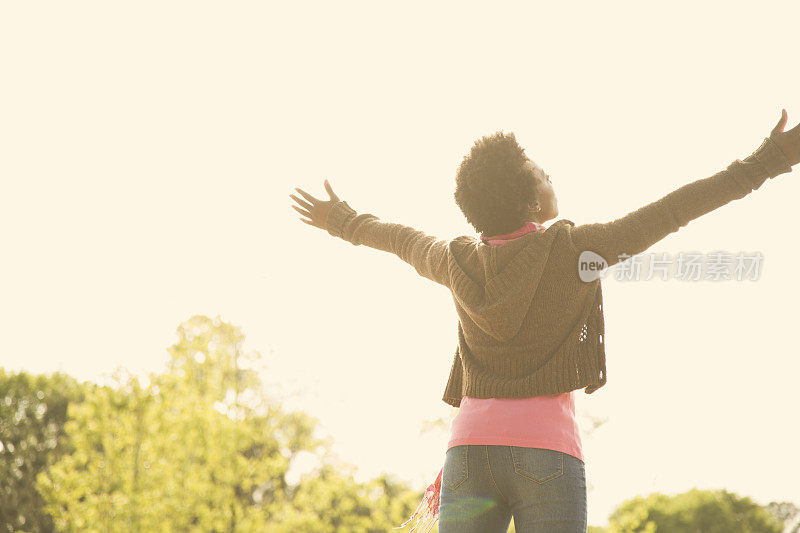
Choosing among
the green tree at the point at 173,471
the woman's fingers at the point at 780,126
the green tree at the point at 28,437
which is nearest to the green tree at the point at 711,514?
the green tree at the point at 173,471

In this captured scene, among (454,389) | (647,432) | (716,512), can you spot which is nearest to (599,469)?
(647,432)

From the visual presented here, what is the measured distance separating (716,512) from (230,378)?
14.9m

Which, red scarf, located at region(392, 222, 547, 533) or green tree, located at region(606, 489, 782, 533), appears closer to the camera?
red scarf, located at region(392, 222, 547, 533)

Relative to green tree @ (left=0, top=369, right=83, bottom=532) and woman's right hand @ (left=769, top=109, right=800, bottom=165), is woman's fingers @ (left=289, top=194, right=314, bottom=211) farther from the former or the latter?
green tree @ (left=0, top=369, right=83, bottom=532)

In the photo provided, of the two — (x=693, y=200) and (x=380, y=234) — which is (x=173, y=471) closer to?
(x=380, y=234)

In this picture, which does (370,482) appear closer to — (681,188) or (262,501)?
(262,501)

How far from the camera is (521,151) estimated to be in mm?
1825

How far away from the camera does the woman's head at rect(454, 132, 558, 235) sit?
1.81m

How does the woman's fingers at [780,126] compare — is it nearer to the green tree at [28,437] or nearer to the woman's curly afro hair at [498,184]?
the woman's curly afro hair at [498,184]

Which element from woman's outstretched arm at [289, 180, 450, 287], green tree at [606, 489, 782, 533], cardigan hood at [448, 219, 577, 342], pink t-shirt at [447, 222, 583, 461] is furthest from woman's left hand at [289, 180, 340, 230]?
green tree at [606, 489, 782, 533]

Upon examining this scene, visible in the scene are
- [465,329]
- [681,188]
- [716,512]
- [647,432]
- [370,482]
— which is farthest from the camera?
[716,512]

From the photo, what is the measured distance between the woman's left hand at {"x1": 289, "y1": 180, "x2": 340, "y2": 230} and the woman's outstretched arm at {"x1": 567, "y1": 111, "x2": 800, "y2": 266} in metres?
1.00

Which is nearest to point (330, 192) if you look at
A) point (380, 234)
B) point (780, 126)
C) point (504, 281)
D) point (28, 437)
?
point (380, 234)

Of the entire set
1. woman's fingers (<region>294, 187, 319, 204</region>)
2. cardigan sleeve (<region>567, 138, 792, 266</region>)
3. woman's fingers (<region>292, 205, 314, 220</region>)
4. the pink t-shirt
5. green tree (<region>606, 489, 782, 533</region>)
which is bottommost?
the pink t-shirt
